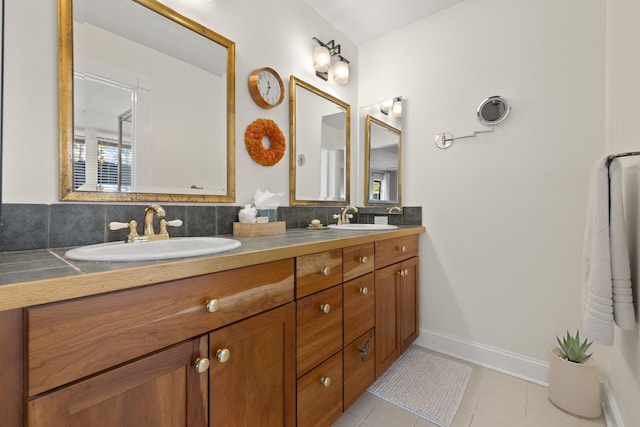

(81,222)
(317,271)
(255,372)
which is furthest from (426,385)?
(81,222)

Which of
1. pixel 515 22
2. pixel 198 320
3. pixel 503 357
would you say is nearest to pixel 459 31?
pixel 515 22

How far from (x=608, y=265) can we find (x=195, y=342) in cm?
145

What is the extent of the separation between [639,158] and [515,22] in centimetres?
123

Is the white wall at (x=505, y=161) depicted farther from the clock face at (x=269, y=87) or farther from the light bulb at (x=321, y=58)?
the clock face at (x=269, y=87)

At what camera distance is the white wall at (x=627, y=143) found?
1.07 meters

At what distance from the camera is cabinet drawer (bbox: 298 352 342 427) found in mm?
1102

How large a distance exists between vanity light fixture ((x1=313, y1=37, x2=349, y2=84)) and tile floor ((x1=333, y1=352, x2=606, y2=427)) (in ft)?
7.10

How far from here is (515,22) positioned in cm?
180

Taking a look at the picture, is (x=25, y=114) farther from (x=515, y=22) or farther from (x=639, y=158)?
(x=515, y=22)

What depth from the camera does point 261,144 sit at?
1.67m

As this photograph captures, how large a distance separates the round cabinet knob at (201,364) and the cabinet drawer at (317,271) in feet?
1.28

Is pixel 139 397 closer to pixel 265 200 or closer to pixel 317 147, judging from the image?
pixel 265 200

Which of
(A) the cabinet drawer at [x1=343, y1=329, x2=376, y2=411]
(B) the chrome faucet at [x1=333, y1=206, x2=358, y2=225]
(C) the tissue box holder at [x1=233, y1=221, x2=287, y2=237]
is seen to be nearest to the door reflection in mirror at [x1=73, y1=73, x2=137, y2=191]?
(C) the tissue box holder at [x1=233, y1=221, x2=287, y2=237]

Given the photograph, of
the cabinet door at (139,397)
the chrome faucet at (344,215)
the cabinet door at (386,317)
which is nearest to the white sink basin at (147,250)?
the cabinet door at (139,397)
